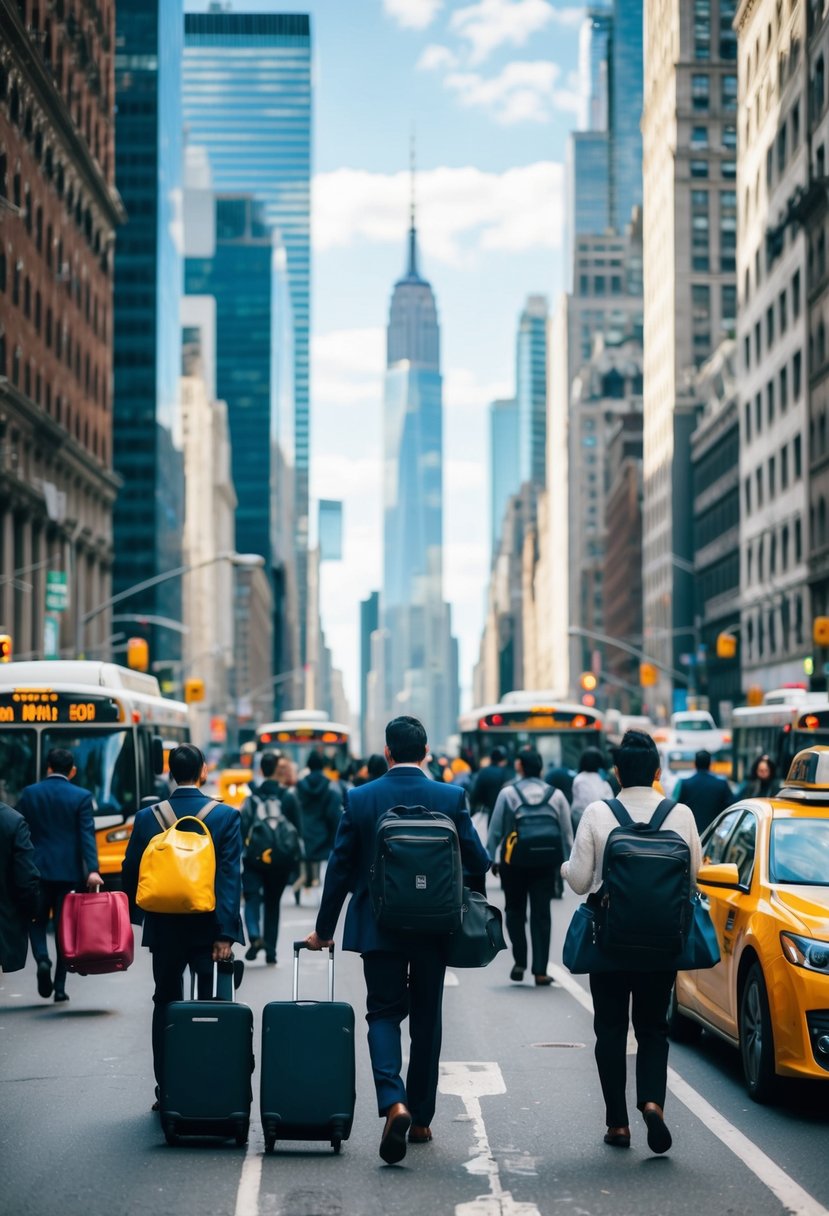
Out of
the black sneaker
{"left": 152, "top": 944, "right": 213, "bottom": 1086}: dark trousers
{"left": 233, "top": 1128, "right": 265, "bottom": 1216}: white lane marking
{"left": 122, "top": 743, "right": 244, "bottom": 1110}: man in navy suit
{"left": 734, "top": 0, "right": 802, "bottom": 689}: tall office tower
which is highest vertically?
{"left": 734, "top": 0, "right": 802, "bottom": 689}: tall office tower

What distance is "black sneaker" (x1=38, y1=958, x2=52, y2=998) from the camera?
47.6 feet

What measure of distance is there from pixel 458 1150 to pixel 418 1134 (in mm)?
199

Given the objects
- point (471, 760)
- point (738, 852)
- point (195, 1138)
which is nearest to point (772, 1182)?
point (195, 1138)

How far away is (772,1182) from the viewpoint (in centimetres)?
800

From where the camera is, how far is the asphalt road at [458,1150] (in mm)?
7637

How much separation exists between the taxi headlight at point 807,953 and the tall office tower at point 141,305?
4295 inches

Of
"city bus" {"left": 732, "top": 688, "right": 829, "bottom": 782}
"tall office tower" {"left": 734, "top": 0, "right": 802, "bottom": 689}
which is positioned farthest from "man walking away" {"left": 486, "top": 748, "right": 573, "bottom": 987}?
"tall office tower" {"left": 734, "top": 0, "right": 802, "bottom": 689}

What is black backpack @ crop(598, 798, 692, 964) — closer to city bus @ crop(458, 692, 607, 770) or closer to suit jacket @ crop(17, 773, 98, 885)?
Answer: suit jacket @ crop(17, 773, 98, 885)

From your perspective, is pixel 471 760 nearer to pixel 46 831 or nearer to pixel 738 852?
pixel 46 831

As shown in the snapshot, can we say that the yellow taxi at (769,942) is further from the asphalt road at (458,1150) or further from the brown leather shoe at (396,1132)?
the brown leather shoe at (396,1132)

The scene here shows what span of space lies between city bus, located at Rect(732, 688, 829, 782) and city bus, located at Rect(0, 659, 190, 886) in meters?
11.9

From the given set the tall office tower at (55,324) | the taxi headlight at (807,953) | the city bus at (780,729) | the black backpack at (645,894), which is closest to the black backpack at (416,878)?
the black backpack at (645,894)

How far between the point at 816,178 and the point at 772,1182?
2224 inches

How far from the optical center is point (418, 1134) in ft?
28.8
